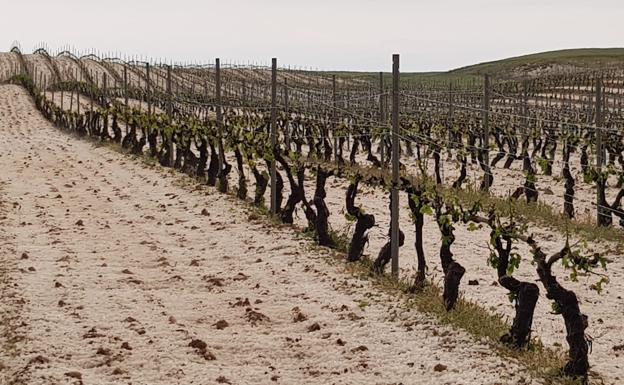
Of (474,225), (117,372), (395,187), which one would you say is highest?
(395,187)

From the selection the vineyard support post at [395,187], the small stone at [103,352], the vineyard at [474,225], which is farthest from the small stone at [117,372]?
the vineyard support post at [395,187]

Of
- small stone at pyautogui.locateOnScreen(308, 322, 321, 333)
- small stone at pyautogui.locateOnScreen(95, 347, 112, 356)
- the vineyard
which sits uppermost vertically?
the vineyard

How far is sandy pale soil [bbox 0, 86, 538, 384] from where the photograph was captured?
591 cm

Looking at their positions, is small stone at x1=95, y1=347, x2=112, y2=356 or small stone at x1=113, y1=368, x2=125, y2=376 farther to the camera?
small stone at x1=95, y1=347, x2=112, y2=356

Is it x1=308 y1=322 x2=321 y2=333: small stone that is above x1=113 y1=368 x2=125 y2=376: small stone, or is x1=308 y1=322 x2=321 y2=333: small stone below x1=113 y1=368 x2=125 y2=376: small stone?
above

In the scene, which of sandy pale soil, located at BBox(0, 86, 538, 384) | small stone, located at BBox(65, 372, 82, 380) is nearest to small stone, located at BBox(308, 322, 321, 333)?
sandy pale soil, located at BBox(0, 86, 538, 384)

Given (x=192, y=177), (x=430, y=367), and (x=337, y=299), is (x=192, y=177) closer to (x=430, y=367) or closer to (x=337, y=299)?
(x=337, y=299)

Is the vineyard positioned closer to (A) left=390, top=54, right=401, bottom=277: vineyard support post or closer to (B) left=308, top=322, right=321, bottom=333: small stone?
(A) left=390, top=54, right=401, bottom=277: vineyard support post

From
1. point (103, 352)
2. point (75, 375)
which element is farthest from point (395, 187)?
point (75, 375)

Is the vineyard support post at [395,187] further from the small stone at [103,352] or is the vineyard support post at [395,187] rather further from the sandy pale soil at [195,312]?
the small stone at [103,352]

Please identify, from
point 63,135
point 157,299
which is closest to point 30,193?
point 157,299

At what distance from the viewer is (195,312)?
7.45m

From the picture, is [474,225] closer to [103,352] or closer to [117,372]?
[103,352]

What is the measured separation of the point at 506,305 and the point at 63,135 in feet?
80.2
